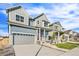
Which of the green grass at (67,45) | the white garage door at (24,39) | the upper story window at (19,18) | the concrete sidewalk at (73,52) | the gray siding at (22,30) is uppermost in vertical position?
the upper story window at (19,18)

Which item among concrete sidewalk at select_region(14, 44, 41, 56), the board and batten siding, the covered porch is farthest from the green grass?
the board and batten siding

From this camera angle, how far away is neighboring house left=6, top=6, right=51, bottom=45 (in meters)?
1.86

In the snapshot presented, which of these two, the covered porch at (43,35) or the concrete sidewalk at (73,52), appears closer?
the concrete sidewalk at (73,52)

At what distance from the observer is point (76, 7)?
1.84 m

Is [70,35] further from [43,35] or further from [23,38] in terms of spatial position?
[23,38]

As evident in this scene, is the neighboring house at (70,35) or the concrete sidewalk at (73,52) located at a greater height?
the neighboring house at (70,35)

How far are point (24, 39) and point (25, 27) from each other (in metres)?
0.17

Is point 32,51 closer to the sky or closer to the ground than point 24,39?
closer to the ground

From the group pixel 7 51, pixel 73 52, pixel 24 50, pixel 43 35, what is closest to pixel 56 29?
pixel 43 35

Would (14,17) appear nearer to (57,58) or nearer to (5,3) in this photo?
(5,3)

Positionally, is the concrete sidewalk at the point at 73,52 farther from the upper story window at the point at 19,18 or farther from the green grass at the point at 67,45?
the upper story window at the point at 19,18

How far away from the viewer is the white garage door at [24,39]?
191cm

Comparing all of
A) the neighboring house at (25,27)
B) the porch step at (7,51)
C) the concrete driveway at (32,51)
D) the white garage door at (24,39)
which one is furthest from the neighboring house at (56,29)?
the porch step at (7,51)

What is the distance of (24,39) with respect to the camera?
1.95m
